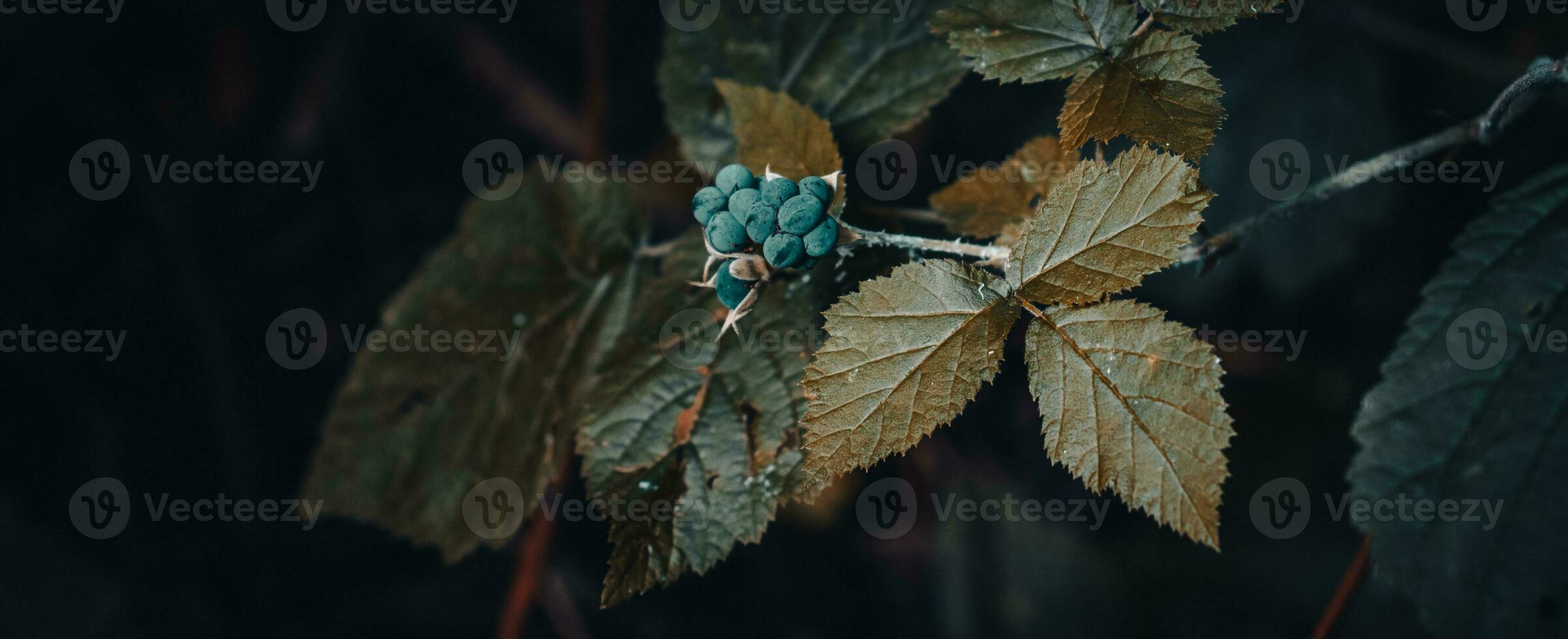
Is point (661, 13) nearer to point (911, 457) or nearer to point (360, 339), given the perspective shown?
point (360, 339)

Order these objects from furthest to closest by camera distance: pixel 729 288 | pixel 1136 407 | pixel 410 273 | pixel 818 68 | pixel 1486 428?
1. pixel 410 273
2. pixel 818 68
3. pixel 1486 428
4. pixel 729 288
5. pixel 1136 407

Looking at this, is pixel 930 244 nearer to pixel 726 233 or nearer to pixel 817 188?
pixel 817 188

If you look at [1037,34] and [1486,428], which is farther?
[1486,428]

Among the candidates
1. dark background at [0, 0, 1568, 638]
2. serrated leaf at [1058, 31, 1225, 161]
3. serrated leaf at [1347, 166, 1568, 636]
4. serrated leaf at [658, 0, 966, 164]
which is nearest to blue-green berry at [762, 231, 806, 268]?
serrated leaf at [1058, 31, 1225, 161]

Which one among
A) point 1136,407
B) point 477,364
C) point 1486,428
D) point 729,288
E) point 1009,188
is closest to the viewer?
point 1136,407

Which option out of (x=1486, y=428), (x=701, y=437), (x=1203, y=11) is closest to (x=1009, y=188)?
(x=1203, y=11)

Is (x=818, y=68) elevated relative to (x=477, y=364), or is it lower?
elevated

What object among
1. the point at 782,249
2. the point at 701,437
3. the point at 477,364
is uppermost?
the point at 782,249
